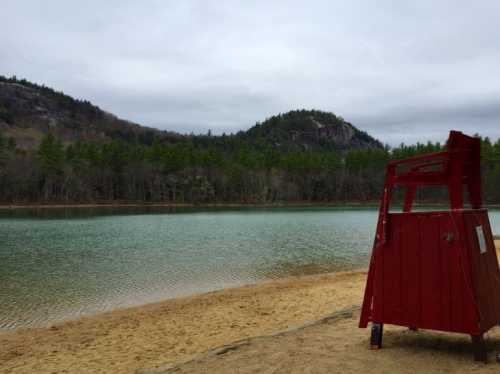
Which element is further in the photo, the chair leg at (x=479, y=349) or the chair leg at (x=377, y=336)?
the chair leg at (x=377, y=336)

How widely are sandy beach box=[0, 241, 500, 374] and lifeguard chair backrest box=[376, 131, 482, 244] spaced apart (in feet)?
6.10

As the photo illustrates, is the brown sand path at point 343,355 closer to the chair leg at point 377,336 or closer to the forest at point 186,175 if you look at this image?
the chair leg at point 377,336

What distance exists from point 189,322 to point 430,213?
20.8 ft

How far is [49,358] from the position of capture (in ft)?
24.9

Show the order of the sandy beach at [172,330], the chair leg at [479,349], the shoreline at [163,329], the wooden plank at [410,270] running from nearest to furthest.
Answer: the chair leg at [479,349] → the wooden plank at [410,270] → the sandy beach at [172,330] → the shoreline at [163,329]

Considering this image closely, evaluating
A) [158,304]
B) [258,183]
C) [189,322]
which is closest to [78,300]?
[158,304]

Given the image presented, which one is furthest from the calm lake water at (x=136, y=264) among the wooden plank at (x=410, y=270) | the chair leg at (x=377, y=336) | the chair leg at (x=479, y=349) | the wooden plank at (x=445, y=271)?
the chair leg at (x=479, y=349)

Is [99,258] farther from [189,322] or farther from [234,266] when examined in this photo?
[189,322]

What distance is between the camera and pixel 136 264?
774 inches

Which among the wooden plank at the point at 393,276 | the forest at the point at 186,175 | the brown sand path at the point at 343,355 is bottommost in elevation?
the brown sand path at the point at 343,355

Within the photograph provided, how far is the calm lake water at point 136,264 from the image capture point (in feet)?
43.4

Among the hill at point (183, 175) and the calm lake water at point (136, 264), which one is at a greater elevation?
the hill at point (183, 175)

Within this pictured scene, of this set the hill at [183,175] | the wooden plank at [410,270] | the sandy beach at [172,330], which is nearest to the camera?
the wooden plank at [410,270]

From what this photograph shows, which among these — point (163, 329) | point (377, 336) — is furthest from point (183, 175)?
point (377, 336)
